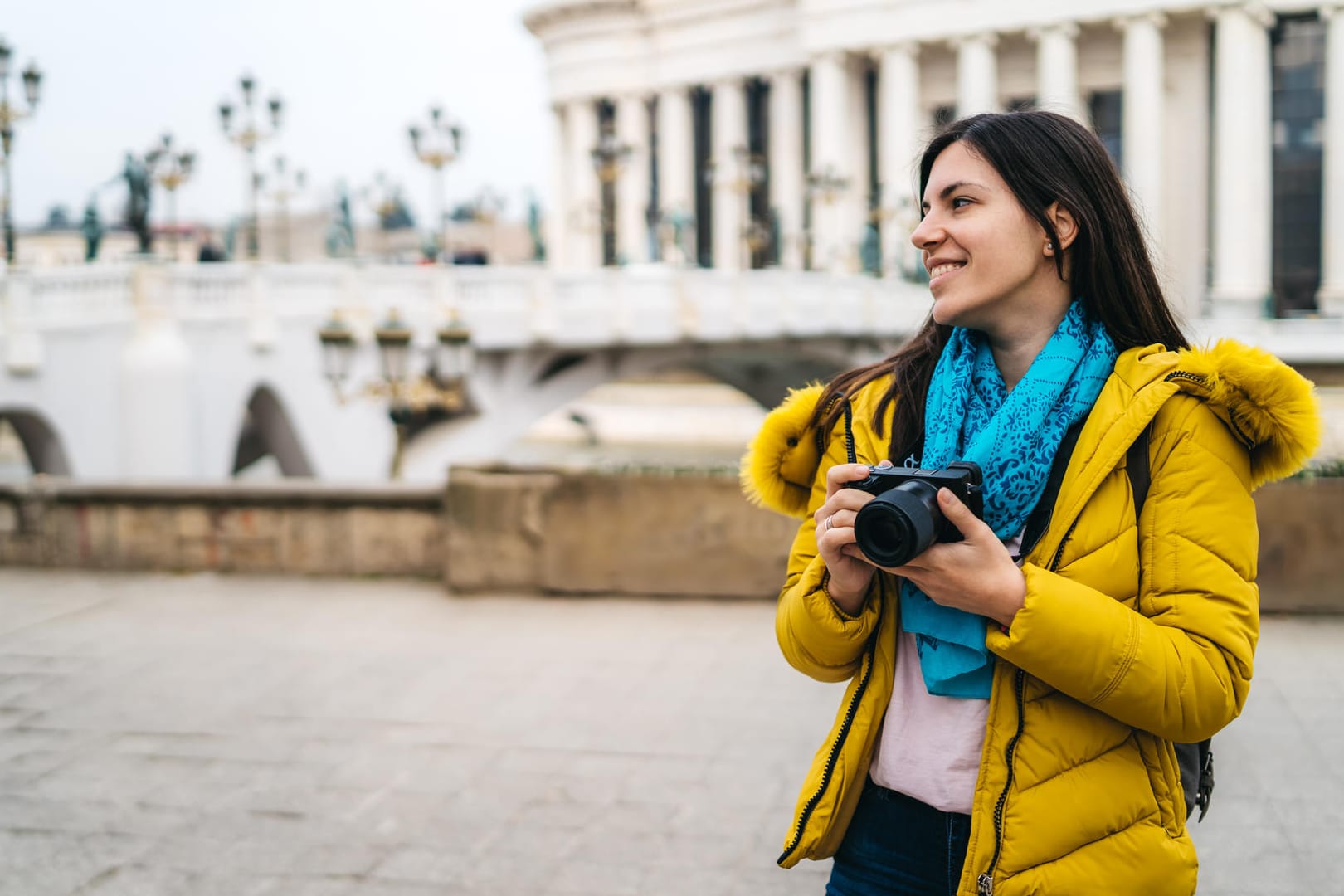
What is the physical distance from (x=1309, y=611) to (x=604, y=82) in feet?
221

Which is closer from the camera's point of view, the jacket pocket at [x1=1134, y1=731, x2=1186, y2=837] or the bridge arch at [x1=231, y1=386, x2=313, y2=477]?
the jacket pocket at [x1=1134, y1=731, x2=1186, y2=837]

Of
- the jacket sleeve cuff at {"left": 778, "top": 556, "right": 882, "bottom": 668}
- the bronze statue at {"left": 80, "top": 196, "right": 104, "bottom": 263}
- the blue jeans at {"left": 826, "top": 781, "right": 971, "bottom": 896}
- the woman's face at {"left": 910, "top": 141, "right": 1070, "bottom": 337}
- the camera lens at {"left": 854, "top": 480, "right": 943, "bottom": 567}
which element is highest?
the bronze statue at {"left": 80, "top": 196, "right": 104, "bottom": 263}

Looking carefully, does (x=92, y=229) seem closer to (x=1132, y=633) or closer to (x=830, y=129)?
(x=1132, y=633)

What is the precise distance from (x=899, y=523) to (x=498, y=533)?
7.01 m

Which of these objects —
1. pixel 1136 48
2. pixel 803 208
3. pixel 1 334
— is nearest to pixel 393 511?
pixel 1 334

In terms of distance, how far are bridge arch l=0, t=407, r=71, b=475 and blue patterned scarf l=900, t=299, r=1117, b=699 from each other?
17914 millimetres

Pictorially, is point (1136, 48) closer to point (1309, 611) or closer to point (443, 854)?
point (1309, 611)

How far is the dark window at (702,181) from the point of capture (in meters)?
69.4

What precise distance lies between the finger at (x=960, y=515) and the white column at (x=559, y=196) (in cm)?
7224

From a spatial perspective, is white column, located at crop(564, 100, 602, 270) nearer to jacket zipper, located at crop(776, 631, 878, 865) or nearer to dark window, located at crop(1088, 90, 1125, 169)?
dark window, located at crop(1088, 90, 1125, 169)

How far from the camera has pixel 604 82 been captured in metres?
71.4

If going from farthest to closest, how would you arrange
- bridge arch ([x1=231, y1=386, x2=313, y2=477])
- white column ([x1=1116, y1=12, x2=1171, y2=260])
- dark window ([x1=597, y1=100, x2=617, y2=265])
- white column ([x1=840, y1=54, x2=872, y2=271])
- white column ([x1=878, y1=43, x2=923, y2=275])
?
dark window ([x1=597, y1=100, x2=617, y2=265]) < white column ([x1=840, y1=54, x2=872, y2=271]) < white column ([x1=878, y1=43, x2=923, y2=275]) < white column ([x1=1116, y1=12, x2=1171, y2=260]) < bridge arch ([x1=231, y1=386, x2=313, y2=477])

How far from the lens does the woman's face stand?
2.05 metres

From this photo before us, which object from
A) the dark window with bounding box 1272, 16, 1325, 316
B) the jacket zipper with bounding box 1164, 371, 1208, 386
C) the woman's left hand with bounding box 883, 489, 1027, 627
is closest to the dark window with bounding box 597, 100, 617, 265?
the dark window with bounding box 1272, 16, 1325, 316
